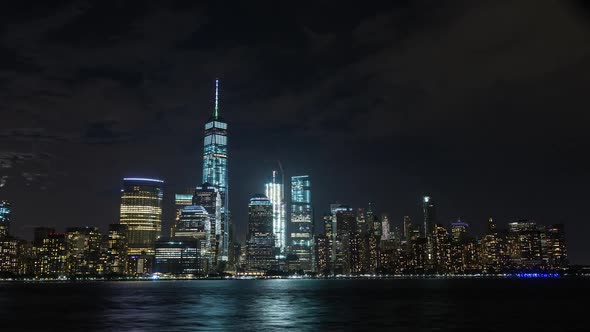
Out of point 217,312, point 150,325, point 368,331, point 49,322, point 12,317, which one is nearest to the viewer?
point 368,331

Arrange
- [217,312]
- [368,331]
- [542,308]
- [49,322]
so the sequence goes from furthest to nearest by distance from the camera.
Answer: [542,308], [217,312], [49,322], [368,331]

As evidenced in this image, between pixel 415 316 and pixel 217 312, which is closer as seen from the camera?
pixel 415 316

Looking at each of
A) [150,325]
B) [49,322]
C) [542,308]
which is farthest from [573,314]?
[49,322]

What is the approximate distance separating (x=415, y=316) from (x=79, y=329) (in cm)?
4229

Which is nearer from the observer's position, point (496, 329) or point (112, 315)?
point (496, 329)

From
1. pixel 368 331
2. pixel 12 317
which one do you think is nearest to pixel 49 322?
pixel 12 317

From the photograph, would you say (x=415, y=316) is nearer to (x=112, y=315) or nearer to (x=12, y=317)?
(x=112, y=315)

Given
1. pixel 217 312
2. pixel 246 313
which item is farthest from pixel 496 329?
pixel 217 312

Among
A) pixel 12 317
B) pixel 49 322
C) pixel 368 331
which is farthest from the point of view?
pixel 12 317

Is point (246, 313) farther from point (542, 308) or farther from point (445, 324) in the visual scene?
point (542, 308)

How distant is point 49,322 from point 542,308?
7363 centimetres

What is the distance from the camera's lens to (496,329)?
63.7 m

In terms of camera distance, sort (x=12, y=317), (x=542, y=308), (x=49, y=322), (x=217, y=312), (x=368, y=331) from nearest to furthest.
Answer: (x=368, y=331) < (x=49, y=322) < (x=12, y=317) < (x=217, y=312) < (x=542, y=308)

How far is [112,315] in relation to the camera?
8156 cm
